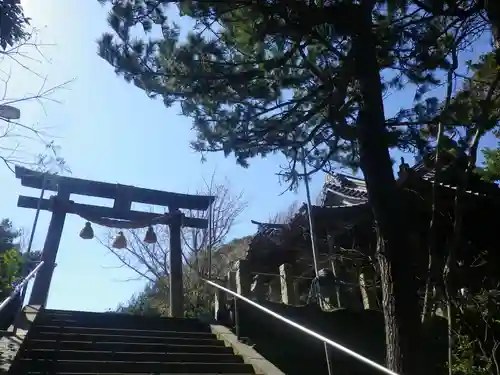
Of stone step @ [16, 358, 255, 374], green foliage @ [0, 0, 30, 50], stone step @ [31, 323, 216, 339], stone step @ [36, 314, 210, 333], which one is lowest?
stone step @ [16, 358, 255, 374]

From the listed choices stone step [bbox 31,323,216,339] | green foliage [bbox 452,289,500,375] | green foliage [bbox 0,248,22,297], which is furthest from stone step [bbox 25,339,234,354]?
green foliage [bbox 452,289,500,375]

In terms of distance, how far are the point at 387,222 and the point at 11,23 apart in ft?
17.2

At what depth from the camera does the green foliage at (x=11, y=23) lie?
589cm

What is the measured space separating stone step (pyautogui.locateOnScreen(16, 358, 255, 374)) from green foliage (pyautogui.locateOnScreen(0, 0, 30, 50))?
12.8ft

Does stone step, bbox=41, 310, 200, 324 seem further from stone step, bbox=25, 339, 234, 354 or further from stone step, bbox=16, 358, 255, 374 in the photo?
stone step, bbox=16, 358, 255, 374

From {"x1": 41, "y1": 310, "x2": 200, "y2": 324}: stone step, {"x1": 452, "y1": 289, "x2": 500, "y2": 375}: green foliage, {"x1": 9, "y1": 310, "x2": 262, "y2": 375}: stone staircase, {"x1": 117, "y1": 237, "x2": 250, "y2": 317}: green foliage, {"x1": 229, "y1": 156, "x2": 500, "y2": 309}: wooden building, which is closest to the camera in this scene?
{"x1": 9, "y1": 310, "x2": 262, "y2": 375}: stone staircase

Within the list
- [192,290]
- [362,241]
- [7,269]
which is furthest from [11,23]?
[192,290]

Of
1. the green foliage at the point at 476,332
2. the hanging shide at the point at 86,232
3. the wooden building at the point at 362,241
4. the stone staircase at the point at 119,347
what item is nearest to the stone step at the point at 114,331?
the stone staircase at the point at 119,347

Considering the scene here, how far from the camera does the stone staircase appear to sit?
512 cm

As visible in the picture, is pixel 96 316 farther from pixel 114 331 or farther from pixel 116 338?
pixel 116 338

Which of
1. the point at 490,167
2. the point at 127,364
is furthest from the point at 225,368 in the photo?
the point at 490,167

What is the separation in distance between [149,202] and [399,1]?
6.86 m

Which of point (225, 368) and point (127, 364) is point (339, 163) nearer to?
point (225, 368)

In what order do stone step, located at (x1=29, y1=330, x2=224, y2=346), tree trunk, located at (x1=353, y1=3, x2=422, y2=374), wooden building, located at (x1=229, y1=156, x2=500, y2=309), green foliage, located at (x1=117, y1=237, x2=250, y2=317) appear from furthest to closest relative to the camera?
green foliage, located at (x1=117, y1=237, x2=250, y2=317), wooden building, located at (x1=229, y1=156, x2=500, y2=309), stone step, located at (x1=29, y1=330, x2=224, y2=346), tree trunk, located at (x1=353, y1=3, x2=422, y2=374)
